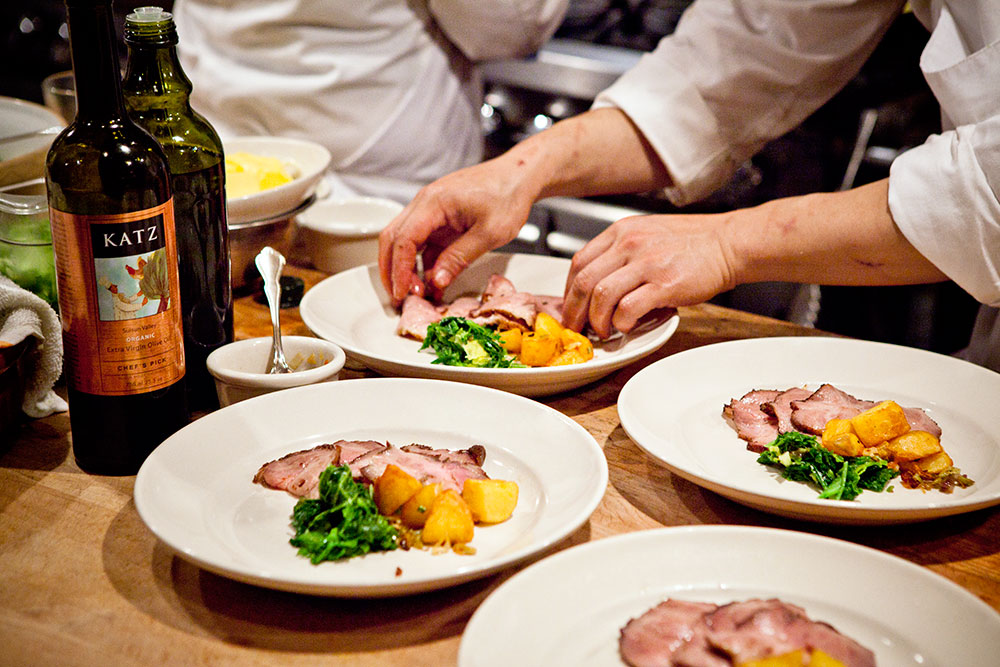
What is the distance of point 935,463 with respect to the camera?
1087mm

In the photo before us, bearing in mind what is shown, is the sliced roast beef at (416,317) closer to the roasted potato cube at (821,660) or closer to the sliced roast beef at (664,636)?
the sliced roast beef at (664,636)

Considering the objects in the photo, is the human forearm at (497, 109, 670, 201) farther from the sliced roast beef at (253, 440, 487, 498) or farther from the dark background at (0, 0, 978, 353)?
the dark background at (0, 0, 978, 353)

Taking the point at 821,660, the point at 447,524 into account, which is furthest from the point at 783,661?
the point at 447,524

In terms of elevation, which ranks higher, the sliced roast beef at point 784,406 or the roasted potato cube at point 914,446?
the roasted potato cube at point 914,446

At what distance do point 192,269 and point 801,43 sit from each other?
4.19 ft

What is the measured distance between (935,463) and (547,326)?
0.58m

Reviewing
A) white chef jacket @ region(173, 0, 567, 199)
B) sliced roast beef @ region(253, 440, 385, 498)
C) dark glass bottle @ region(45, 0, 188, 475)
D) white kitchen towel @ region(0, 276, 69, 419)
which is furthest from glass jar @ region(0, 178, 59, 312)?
white chef jacket @ region(173, 0, 567, 199)

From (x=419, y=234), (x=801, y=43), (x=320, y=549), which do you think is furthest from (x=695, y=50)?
(x=320, y=549)

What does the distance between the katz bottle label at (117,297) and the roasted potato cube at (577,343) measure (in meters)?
0.60

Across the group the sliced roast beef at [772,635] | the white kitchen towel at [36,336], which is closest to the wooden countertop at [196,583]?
the white kitchen towel at [36,336]

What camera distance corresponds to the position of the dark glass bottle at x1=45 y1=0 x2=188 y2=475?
0.96 meters

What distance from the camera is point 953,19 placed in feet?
4.76

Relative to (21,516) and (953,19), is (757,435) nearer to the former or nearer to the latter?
(953,19)

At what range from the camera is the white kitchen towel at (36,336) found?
115cm
